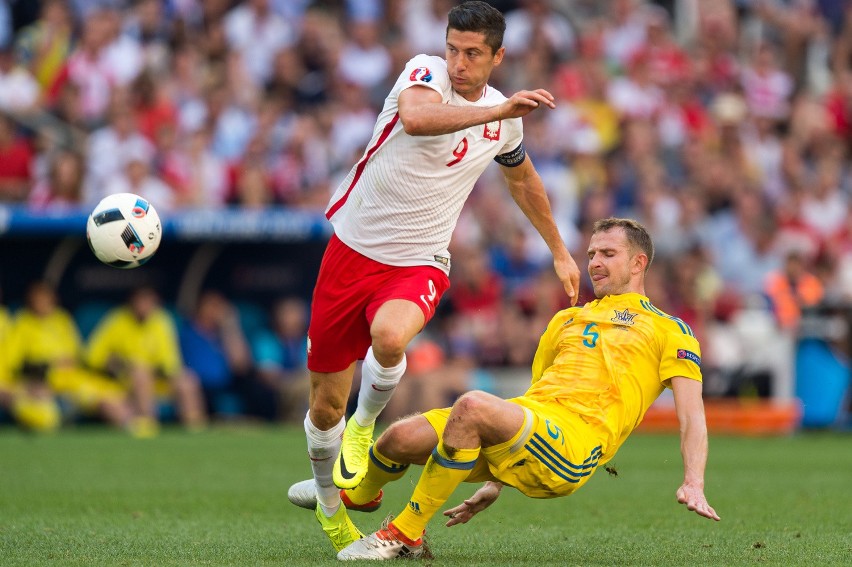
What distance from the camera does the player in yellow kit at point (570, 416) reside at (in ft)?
20.2

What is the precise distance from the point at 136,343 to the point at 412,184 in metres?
10.2

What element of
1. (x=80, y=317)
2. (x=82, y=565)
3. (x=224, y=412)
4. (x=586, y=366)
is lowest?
(x=224, y=412)

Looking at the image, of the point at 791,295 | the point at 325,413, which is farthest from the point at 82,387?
the point at 325,413

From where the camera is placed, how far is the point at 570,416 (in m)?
6.40

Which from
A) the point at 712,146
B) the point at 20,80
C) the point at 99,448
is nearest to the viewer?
the point at 99,448

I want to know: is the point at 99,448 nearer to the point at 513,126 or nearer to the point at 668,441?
the point at 668,441

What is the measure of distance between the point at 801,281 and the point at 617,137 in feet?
11.7

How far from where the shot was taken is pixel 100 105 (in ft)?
57.4

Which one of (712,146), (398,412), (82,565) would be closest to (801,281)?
(712,146)

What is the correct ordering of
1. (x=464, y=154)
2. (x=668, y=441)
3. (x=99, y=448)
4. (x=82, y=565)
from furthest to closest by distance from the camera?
(x=668, y=441) < (x=99, y=448) < (x=464, y=154) < (x=82, y=565)

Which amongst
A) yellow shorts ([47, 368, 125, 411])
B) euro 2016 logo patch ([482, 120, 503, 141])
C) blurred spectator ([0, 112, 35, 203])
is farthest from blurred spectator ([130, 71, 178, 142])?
euro 2016 logo patch ([482, 120, 503, 141])

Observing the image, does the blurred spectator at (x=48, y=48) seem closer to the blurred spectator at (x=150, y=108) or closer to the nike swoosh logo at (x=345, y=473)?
the blurred spectator at (x=150, y=108)

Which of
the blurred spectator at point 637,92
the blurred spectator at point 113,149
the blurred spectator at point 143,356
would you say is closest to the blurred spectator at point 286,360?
the blurred spectator at point 143,356

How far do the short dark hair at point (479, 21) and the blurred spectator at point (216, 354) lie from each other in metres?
11.0
